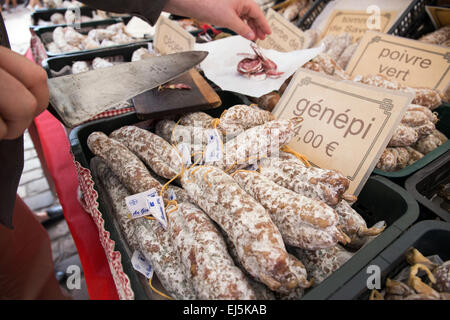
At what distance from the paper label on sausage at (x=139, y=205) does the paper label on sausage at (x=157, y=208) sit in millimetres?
37

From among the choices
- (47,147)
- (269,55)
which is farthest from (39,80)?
(269,55)

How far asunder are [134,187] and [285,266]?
881 millimetres

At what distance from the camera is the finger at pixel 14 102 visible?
29.2 inches

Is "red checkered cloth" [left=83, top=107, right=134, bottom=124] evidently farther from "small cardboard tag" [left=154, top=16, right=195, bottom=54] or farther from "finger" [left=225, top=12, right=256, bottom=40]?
"finger" [left=225, top=12, right=256, bottom=40]

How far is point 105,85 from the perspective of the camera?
1765 millimetres

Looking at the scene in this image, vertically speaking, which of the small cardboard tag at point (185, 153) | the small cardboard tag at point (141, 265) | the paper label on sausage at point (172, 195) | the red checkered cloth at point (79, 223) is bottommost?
the red checkered cloth at point (79, 223)

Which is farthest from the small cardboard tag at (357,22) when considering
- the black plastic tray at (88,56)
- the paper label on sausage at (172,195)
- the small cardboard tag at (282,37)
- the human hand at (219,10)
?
the paper label on sausage at (172,195)

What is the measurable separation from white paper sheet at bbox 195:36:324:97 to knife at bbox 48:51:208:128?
32 cm

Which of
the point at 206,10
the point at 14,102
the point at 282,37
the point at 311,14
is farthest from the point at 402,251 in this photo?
the point at 311,14

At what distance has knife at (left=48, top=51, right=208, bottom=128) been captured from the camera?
1.56 meters

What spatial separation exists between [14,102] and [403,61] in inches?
98.5

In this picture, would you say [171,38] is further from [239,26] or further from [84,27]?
[84,27]

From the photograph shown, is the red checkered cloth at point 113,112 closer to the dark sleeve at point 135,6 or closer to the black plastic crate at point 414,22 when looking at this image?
the dark sleeve at point 135,6

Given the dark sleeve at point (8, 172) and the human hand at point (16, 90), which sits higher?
the human hand at point (16, 90)
